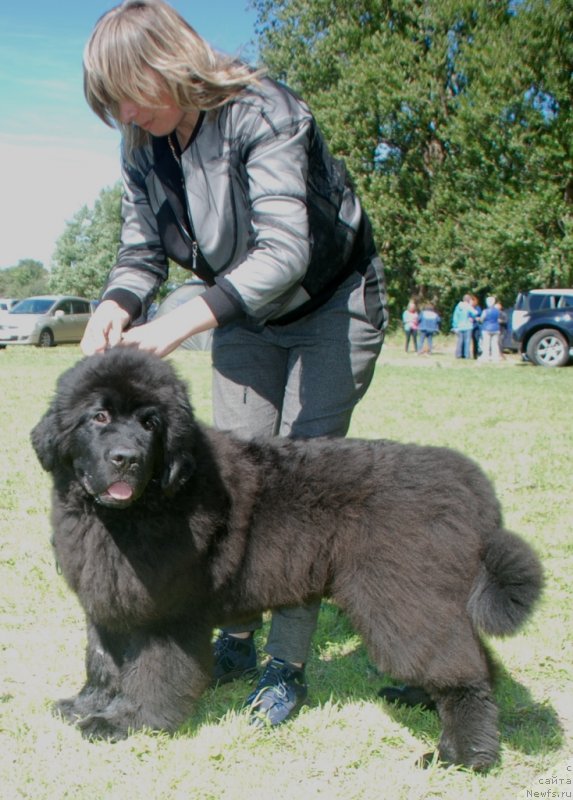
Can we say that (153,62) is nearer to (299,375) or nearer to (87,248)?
(299,375)

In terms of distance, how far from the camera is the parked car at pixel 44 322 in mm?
23219

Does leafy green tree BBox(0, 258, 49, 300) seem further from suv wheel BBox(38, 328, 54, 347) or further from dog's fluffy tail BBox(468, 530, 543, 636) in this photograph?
dog's fluffy tail BBox(468, 530, 543, 636)

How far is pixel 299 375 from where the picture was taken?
3.09m

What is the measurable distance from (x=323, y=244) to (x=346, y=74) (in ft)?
101

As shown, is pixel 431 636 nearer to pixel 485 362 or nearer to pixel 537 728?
pixel 537 728

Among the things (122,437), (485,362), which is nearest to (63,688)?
(122,437)

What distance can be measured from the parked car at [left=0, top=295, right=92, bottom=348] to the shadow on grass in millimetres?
21093

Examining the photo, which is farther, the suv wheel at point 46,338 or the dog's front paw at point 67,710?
the suv wheel at point 46,338

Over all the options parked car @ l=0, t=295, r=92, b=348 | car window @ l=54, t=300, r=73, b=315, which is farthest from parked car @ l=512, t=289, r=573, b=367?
car window @ l=54, t=300, r=73, b=315

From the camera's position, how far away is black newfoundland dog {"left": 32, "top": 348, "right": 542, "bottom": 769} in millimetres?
2641

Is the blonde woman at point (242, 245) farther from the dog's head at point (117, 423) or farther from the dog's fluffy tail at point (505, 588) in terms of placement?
the dog's fluffy tail at point (505, 588)

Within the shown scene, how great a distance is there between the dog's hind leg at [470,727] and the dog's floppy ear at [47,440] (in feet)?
5.12

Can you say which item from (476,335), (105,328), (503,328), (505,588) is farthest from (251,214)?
(503,328)

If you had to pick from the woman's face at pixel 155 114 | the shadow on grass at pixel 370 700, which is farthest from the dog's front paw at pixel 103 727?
the woman's face at pixel 155 114
